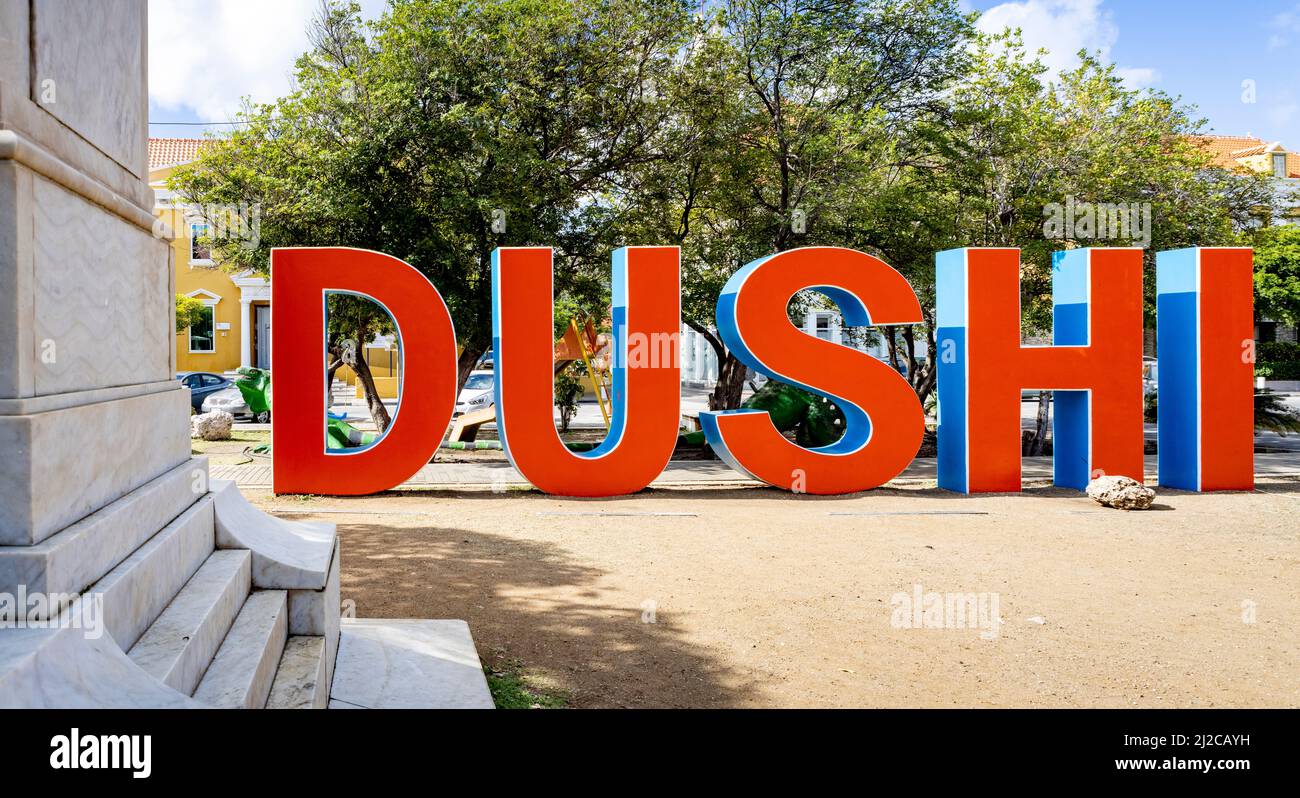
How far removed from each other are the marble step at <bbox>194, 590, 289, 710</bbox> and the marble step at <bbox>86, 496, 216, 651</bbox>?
0.83 ft

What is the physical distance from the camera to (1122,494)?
10.8 meters

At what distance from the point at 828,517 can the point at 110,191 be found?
8195 mm

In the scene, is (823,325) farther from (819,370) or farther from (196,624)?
(196,624)

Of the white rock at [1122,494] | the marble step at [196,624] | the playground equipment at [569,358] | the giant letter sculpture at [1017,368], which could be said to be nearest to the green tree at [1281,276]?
the giant letter sculpture at [1017,368]

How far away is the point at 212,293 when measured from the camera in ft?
113

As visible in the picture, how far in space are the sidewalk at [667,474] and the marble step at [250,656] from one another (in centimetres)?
845

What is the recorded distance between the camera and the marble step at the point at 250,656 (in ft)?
9.26

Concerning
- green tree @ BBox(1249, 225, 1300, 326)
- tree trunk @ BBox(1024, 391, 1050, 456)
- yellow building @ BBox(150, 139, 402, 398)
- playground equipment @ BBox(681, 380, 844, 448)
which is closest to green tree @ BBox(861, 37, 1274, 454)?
tree trunk @ BBox(1024, 391, 1050, 456)

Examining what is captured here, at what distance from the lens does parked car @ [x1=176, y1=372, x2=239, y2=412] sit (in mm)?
22922

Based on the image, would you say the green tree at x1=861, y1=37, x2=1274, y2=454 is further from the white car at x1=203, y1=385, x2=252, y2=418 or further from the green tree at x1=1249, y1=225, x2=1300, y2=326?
the green tree at x1=1249, y1=225, x2=1300, y2=326

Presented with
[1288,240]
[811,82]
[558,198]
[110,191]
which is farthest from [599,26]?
[1288,240]

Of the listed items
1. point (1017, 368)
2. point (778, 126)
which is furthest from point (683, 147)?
point (1017, 368)

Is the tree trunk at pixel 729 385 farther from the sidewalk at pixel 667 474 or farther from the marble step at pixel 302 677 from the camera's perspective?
the marble step at pixel 302 677

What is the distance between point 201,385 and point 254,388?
14.7 feet
